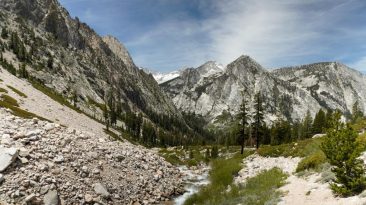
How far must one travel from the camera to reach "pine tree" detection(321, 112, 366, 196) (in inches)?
727

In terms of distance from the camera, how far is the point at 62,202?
80.9 feet

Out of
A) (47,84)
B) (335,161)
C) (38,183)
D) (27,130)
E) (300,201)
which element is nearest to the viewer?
(335,161)

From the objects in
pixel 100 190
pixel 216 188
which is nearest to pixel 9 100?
pixel 100 190

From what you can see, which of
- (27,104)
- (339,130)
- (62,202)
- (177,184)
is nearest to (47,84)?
(27,104)

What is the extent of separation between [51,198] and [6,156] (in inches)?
189

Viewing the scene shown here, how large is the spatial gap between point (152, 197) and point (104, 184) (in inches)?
236

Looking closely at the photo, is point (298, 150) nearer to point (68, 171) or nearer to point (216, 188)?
point (216, 188)

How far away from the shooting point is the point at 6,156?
24.7 m

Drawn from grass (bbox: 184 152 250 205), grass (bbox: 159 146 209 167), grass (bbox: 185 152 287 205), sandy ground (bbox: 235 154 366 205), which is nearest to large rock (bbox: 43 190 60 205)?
grass (bbox: 185 152 287 205)

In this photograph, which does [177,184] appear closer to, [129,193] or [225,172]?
[225,172]

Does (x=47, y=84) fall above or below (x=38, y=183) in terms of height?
above

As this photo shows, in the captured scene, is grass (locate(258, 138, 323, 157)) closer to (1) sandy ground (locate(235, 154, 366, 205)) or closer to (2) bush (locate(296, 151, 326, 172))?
(2) bush (locate(296, 151, 326, 172))

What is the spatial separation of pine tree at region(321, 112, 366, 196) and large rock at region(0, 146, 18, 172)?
868 inches

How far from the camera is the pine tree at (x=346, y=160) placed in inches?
727
